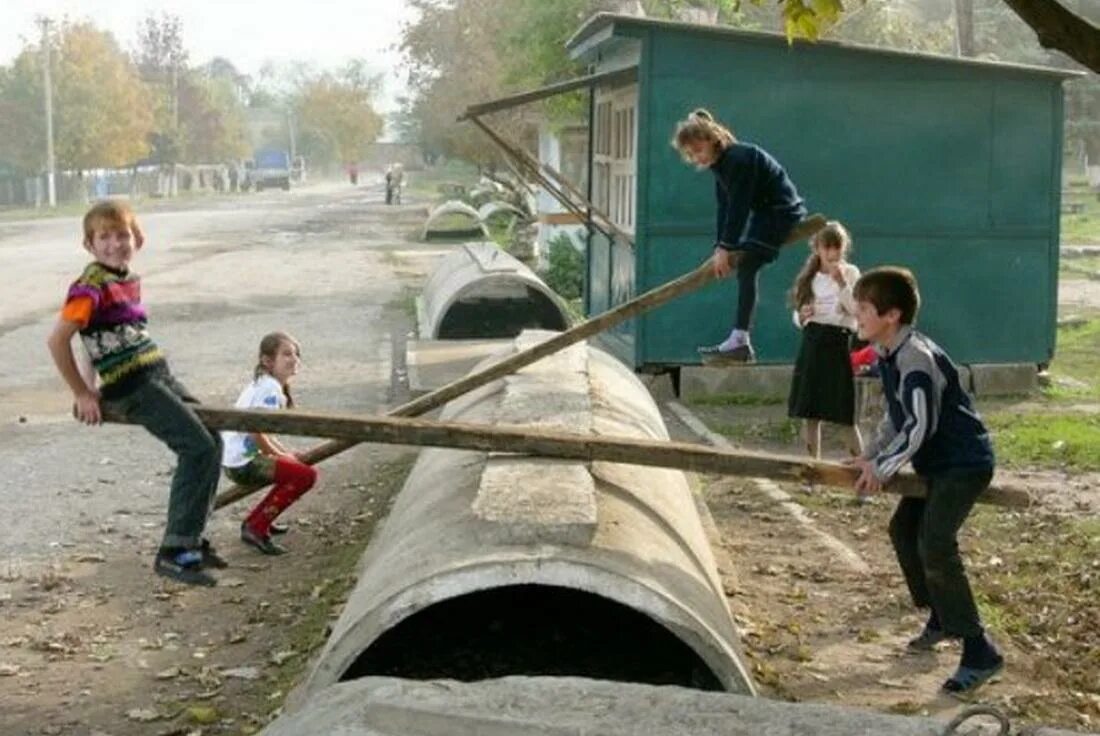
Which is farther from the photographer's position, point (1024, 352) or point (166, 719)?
point (1024, 352)

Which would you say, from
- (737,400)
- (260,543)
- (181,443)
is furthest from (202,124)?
(181,443)

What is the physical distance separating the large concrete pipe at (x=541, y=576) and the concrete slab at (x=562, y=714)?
35.6 inches

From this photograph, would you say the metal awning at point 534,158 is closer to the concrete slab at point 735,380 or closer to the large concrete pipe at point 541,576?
the concrete slab at point 735,380

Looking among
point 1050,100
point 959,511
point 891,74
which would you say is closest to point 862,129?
point 891,74

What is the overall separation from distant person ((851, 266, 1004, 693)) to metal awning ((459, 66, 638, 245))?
6.15m

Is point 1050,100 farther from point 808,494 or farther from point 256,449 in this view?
point 256,449

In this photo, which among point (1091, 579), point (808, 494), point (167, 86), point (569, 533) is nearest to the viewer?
point (569, 533)

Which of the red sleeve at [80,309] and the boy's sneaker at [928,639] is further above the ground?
the red sleeve at [80,309]

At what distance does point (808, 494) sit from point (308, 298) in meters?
15.7

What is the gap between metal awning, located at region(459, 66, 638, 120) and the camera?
13.0 m

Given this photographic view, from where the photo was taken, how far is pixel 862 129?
48.6ft

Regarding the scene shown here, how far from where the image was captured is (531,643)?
6.95 meters

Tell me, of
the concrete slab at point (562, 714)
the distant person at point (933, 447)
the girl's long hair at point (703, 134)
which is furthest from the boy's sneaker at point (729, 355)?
the concrete slab at point (562, 714)

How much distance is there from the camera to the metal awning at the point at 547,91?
42.5 ft
